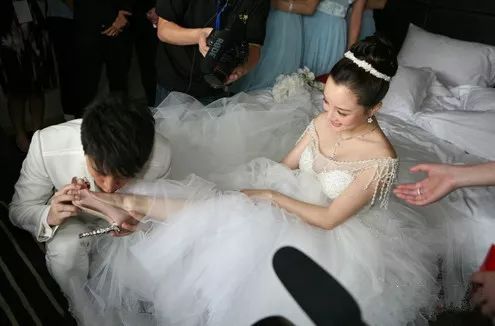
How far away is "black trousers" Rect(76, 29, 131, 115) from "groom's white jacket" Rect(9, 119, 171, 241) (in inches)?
43.9

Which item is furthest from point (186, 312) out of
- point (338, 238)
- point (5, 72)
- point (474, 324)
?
point (5, 72)

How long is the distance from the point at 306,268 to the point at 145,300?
75 centimetres

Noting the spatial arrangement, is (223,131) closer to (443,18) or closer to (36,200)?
(36,200)

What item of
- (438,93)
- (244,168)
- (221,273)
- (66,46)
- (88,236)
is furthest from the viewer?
(66,46)

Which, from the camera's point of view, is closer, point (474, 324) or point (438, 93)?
point (474, 324)

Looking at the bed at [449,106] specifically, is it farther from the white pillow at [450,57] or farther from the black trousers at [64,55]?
the black trousers at [64,55]

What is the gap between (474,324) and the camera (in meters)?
0.49

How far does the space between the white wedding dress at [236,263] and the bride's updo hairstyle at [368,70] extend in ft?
0.72

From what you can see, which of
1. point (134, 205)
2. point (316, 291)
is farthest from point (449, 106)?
point (316, 291)

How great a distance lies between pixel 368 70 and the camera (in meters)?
1.29

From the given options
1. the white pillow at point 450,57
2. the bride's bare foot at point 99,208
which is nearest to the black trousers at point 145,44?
the white pillow at point 450,57

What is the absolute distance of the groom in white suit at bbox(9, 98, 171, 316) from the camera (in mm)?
1114

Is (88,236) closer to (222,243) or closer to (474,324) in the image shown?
(222,243)

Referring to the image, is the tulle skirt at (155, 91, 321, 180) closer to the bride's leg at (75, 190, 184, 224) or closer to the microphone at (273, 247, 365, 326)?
the bride's leg at (75, 190, 184, 224)
